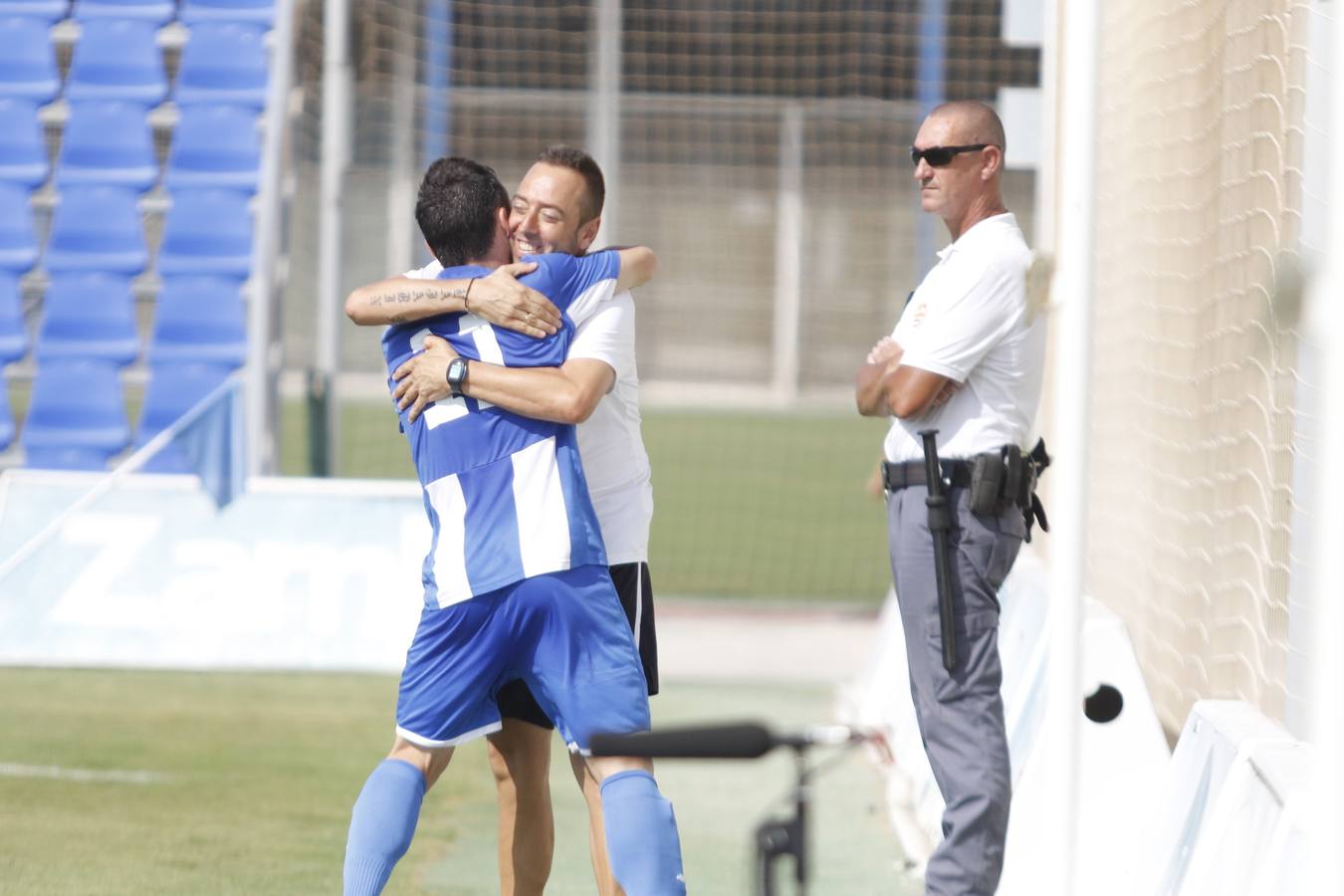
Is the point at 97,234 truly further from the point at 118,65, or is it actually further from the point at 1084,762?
the point at 1084,762

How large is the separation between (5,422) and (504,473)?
640cm

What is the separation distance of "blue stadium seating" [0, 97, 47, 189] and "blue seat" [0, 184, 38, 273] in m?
0.08

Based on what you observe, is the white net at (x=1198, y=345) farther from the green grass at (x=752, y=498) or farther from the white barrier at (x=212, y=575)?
the green grass at (x=752, y=498)

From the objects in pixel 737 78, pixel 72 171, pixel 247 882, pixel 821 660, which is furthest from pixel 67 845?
pixel 737 78

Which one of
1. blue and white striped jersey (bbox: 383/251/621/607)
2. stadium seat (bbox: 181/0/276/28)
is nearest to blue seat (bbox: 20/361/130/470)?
stadium seat (bbox: 181/0/276/28)

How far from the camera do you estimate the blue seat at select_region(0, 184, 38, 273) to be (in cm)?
949

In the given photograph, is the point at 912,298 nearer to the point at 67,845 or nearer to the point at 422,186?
the point at 422,186

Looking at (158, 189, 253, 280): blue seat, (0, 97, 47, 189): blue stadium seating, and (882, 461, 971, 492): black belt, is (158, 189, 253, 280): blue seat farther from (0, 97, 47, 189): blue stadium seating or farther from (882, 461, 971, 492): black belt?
(882, 461, 971, 492): black belt

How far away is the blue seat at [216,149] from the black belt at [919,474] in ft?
21.8

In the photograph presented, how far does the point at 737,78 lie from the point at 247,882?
2287 cm

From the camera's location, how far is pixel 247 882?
4387 mm

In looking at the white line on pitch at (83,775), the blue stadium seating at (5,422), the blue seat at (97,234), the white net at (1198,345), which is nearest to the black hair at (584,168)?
the white net at (1198,345)

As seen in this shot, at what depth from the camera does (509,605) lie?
3334mm

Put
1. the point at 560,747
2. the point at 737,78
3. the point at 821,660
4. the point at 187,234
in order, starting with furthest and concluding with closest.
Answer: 1. the point at 737,78
2. the point at 187,234
3. the point at 821,660
4. the point at 560,747
